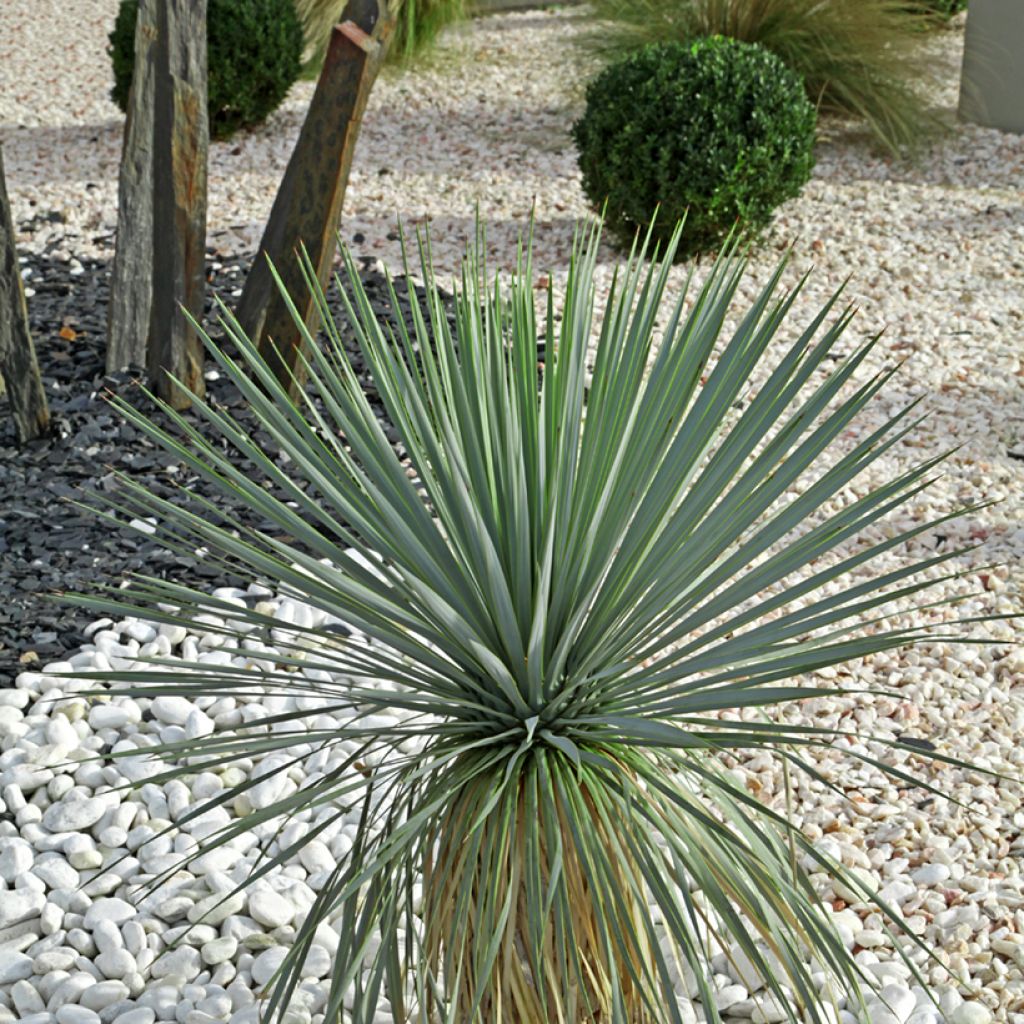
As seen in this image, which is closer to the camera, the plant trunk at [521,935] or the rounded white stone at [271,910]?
the plant trunk at [521,935]

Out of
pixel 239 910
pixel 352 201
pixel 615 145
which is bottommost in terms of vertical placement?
pixel 239 910

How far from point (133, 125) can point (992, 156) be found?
474 centimetres

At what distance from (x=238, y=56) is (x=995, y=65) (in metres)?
4.27

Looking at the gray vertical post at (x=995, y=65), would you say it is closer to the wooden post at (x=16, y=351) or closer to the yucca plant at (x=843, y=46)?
the yucca plant at (x=843, y=46)

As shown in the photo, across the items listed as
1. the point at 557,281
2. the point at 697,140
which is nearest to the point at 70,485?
the point at 557,281

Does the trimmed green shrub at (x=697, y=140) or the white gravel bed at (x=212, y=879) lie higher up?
the trimmed green shrub at (x=697, y=140)

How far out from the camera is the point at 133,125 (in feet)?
14.7

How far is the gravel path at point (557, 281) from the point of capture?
2.45 metres

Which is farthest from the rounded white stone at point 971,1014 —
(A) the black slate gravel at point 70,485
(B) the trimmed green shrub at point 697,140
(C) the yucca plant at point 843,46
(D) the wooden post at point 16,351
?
(C) the yucca plant at point 843,46

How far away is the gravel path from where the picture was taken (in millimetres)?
2453

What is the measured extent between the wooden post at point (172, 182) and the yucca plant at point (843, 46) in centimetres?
360

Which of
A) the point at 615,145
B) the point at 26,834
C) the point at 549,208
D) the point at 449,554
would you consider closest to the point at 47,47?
the point at 549,208

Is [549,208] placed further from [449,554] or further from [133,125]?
[449,554]

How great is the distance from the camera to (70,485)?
155 inches
